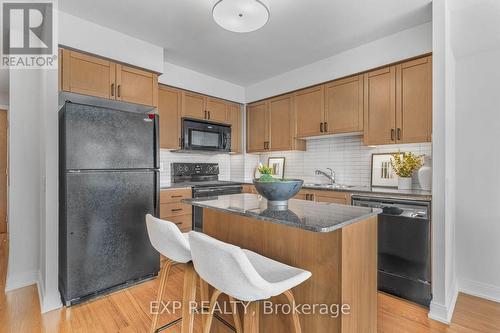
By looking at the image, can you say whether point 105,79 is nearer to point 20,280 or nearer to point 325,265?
point 20,280

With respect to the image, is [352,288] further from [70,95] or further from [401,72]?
[70,95]

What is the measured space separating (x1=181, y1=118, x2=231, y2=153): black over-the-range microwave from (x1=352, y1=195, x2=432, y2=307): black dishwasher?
230cm

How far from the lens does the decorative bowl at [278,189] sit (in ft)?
4.72

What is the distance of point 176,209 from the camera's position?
308cm

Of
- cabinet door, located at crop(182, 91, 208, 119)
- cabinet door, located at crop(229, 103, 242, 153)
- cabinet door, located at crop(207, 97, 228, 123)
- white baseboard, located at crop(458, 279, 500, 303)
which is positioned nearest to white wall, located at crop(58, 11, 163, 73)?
cabinet door, located at crop(182, 91, 208, 119)

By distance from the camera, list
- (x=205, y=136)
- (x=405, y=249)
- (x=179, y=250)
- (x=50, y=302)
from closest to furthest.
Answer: (x=179, y=250) < (x=50, y=302) < (x=405, y=249) < (x=205, y=136)

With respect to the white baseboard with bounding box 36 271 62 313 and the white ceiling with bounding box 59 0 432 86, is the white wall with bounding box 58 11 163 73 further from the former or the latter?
the white baseboard with bounding box 36 271 62 313

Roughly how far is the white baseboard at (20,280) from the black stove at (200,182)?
1630 millimetres

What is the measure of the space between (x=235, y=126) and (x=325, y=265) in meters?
3.26

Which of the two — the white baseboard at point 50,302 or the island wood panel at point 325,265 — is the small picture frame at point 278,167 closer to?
the island wood panel at point 325,265

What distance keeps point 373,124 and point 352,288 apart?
2073mm

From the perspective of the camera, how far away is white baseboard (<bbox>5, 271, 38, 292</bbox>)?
96.6 inches

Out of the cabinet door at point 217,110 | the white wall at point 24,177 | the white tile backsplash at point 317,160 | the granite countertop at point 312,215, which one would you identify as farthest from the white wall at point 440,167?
the white wall at point 24,177

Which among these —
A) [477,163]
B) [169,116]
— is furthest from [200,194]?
[477,163]
